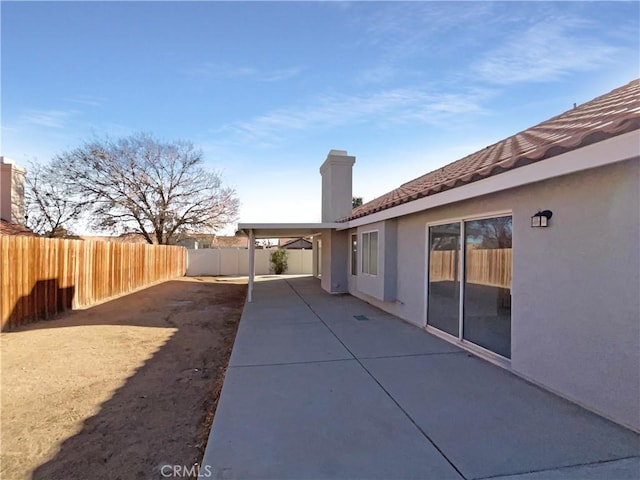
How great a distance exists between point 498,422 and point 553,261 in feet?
6.47

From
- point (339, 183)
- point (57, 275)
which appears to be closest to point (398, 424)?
point (57, 275)

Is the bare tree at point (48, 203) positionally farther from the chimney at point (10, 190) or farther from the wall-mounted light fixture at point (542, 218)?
the wall-mounted light fixture at point (542, 218)

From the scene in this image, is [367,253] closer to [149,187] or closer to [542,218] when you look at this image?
[542,218]

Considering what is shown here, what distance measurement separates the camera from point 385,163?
1551 centimetres

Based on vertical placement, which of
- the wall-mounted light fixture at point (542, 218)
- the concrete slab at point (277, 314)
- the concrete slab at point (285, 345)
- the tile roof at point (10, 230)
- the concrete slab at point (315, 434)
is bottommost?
the concrete slab at point (277, 314)

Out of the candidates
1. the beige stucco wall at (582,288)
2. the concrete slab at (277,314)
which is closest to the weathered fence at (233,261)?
the concrete slab at (277,314)

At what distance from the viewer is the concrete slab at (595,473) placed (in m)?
2.61

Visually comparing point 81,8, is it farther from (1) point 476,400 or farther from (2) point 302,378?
(1) point 476,400

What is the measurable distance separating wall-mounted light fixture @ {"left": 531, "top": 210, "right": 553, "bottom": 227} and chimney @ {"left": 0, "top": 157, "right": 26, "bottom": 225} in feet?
74.2

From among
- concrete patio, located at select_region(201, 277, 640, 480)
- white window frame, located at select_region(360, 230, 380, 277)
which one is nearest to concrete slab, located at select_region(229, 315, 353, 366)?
concrete patio, located at select_region(201, 277, 640, 480)

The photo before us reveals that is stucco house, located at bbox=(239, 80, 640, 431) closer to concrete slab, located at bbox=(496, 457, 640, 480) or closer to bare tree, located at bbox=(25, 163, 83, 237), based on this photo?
concrete slab, located at bbox=(496, 457, 640, 480)

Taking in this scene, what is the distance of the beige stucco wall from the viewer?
332 cm

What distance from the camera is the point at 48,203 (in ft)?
79.5

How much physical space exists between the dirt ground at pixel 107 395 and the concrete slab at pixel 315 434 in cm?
45
